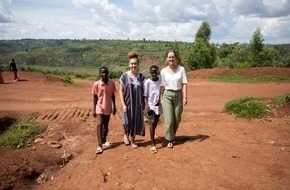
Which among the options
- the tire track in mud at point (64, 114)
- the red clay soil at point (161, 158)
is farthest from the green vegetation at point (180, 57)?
the tire track in mud at point (64, 114)

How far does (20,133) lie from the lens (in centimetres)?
704

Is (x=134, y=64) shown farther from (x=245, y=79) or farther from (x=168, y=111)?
(x=245, y=79)

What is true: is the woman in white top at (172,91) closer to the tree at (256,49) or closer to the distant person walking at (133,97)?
the distant person walking at (133,97)

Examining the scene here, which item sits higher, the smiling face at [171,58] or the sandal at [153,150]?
the smiling face at [171,58]

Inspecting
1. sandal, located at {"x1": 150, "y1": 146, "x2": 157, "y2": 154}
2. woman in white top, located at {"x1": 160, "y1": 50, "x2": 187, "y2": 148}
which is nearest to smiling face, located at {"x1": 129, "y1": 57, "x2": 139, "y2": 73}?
woman in white top, located at {"x1": 160, "y1": 50, "x2": 187, "y2": 148}

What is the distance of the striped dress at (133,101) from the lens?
16.6 feet

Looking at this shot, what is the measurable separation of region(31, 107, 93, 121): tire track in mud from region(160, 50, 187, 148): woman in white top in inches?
155

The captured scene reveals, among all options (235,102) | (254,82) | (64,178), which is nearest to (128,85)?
(64,178)

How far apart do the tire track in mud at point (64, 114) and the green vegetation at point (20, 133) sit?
1.79ft

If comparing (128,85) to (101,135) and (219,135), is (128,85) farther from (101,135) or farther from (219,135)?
(219,135)

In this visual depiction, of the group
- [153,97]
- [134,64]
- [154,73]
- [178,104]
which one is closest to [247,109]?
[178,104]

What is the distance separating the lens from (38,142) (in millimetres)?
6648

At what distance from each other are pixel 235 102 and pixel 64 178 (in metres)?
5.74

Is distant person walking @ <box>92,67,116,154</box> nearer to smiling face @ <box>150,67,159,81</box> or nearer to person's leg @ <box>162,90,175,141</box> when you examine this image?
smiling face @ <box>150,67,159,81</box>
